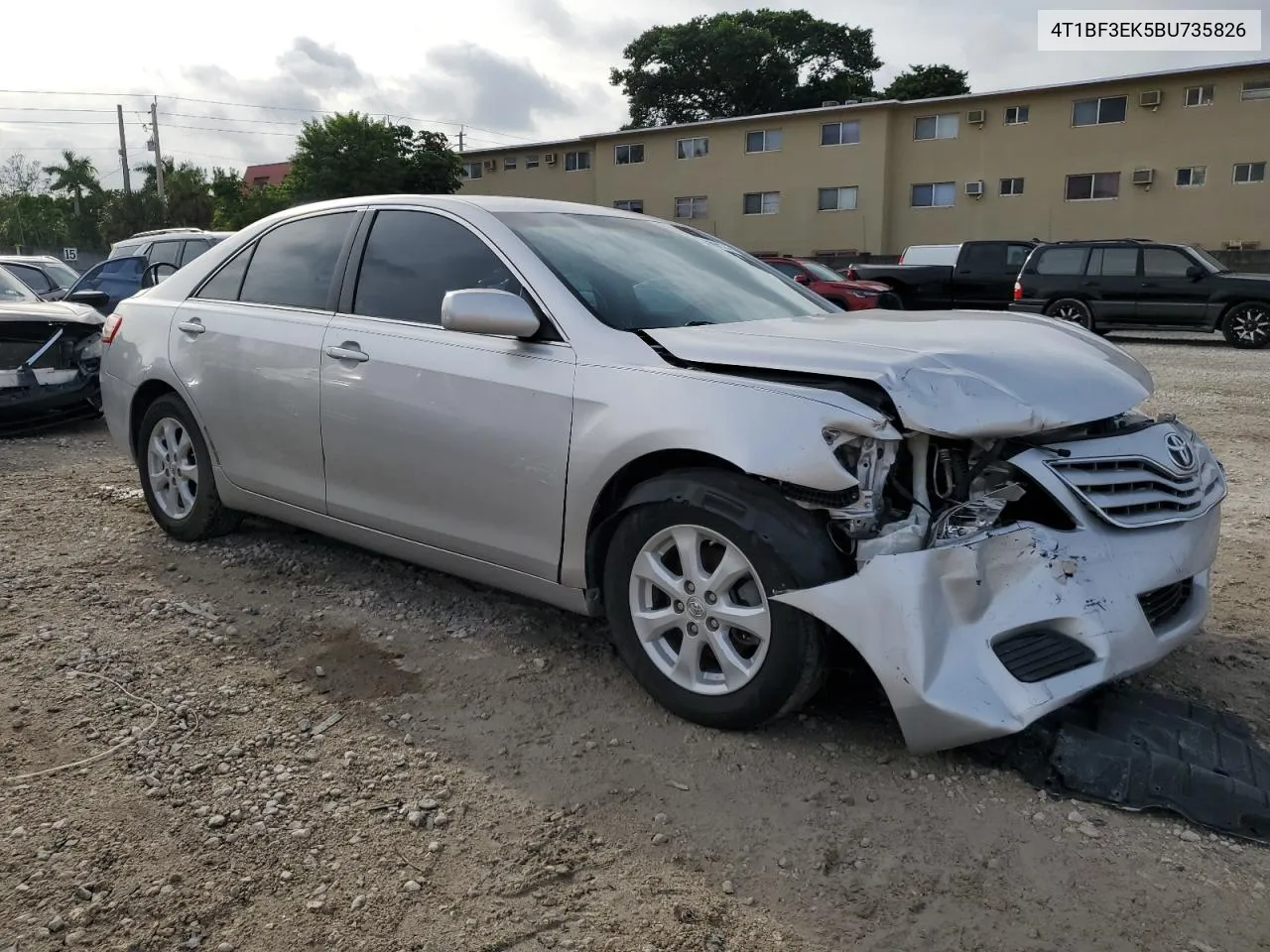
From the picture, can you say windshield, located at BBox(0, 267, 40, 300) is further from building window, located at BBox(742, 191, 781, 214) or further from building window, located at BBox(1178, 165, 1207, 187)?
building window, located at BBox(742, 191, 781, 214)

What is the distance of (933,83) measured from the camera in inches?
1884

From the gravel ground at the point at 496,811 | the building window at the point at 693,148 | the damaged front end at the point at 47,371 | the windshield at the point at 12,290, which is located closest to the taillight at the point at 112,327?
the gravel ground at the point at 496,811

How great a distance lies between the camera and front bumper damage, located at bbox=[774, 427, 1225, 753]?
258 cm

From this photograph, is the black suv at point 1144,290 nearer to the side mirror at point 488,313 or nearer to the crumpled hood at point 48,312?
the crumpled hood at point 48,312

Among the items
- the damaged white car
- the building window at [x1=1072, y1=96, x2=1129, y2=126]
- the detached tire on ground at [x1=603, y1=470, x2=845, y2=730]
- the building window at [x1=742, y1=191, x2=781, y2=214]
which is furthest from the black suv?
the building window at [x1=742, y1=191, x2=781, y2=214]

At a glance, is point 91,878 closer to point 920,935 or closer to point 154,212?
point 920,935

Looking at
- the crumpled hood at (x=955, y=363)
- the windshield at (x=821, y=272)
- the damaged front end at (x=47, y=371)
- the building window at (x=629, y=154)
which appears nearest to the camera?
the crumpled hood at (x=955, y=363)

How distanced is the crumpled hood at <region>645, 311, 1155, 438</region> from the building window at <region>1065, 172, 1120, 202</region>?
31.2m

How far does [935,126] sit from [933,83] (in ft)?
53.4

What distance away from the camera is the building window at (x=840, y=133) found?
34.9 m

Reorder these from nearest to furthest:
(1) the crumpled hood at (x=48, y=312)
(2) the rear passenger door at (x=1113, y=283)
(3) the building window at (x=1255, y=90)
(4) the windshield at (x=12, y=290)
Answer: (1) the crumpled hood at (x=48, y=312) < (4) the windshield at (x=12, y=290) < (2) the rear passenger door at (x=1113, y=283) < (3) the building window at (x=1255, y=90)

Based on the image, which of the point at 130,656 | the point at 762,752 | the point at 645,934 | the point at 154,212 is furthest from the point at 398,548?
the point at 154,212

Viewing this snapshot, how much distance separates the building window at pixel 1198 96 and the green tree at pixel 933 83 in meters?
18.9

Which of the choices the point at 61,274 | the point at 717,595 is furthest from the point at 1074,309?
the point at 717,595
